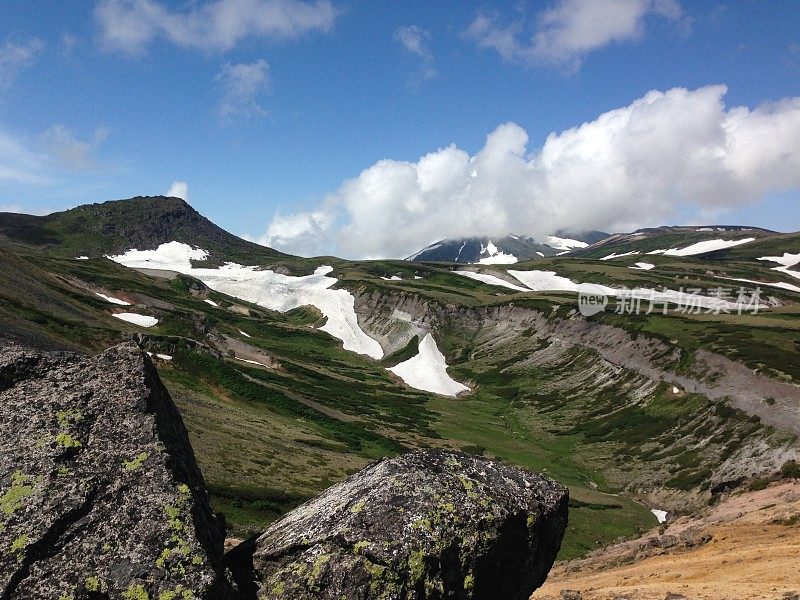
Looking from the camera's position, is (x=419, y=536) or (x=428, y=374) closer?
(x=419, y=536)

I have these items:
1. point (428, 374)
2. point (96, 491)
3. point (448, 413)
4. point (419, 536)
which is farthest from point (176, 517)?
point (428, 374)

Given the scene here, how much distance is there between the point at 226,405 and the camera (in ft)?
267

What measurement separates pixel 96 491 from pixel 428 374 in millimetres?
170573

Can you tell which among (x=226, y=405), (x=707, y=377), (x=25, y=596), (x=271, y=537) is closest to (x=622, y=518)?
(x=707, y=377)

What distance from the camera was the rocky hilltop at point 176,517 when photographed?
9.82 meters

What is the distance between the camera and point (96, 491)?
10883 mm

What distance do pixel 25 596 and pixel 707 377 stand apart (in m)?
124

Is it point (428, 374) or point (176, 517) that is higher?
point (176, 517)

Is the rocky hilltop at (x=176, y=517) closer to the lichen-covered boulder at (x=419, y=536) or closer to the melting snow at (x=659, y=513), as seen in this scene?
the lichen-covered boulder at (x=419, y=536)

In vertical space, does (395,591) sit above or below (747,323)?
below

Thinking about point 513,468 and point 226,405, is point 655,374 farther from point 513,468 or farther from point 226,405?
point 513,468

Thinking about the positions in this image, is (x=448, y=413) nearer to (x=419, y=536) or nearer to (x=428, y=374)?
(x=428, y=374)

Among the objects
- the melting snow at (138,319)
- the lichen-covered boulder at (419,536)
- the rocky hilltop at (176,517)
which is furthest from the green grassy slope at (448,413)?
the lichen-covered boulder at (419,536)

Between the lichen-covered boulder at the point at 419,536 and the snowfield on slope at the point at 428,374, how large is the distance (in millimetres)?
148153
